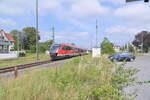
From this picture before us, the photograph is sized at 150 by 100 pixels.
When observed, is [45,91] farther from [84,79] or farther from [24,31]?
[24,31]

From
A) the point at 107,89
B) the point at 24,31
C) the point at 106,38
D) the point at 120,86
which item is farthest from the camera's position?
the point at 24,31

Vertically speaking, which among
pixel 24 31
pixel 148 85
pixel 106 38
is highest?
pixel 24 31

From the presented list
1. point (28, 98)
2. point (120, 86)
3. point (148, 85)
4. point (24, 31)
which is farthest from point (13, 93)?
point (24, 31)

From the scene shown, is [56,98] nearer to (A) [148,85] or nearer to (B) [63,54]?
(A) [148,85]

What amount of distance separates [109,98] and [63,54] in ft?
83.8

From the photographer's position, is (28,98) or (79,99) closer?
(28,98)

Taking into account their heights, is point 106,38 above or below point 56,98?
above

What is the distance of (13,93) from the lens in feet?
14.1

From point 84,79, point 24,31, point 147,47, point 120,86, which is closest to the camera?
point 120,86

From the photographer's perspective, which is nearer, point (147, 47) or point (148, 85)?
point (148, 85)

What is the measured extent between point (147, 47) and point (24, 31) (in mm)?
69075

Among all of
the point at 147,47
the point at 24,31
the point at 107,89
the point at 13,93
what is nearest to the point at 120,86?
the point at 107,89

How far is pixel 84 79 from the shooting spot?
837 centimetres

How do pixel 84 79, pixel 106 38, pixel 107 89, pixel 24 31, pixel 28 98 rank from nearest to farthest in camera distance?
pixel 28 98
pixel 107 89
pixel 84 79
pixel 106 38
pixel 24 31
